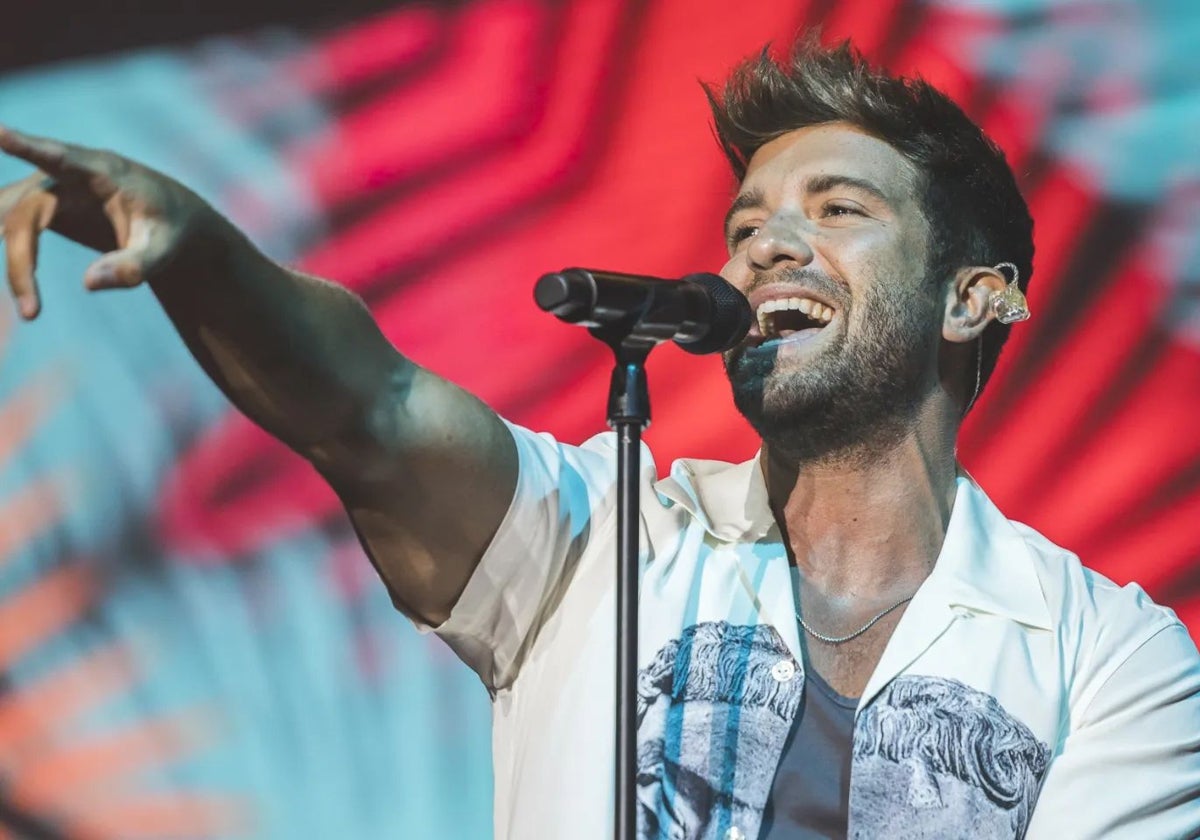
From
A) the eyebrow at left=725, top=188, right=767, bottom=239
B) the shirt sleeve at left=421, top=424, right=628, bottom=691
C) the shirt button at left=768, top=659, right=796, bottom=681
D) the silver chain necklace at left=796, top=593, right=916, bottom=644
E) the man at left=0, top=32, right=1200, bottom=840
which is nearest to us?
the man at left=0, top=32, right=1200, bottom=840

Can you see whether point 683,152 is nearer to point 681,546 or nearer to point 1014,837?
point 681,546

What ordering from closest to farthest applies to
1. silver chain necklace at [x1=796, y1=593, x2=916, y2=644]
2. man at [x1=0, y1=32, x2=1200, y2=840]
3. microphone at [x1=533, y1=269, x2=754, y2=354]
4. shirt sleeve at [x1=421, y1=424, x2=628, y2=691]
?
1. microphone at [x1=533, y1=269, x2=754, y2=354]
2. man at [x1=0, y1=32, x2=1200, y2=840]
3. shirt sleeve at [x1=421, y1=424, x2=628, y2=691]
4. silver chain necklace at [x1=796, y1=593, x2=916, y2=644]

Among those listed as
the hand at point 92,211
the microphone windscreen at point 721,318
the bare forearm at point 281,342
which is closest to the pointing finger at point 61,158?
the hand at point 92,211

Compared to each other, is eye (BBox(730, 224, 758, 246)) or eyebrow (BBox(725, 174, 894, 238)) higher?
eyebrow (BBox(725, 174, 894, 238))

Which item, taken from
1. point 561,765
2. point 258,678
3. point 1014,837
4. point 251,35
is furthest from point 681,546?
point 251,35

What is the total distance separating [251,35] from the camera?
2.41 meters

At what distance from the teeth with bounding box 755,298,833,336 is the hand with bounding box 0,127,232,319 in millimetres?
893

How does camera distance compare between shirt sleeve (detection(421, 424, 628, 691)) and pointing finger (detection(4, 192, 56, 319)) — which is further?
shirt sleeve (detection(421, 424, 628, 691))

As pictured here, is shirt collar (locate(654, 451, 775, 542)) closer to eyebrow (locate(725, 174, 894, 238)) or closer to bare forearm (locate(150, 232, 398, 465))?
eyebrow (locate(725, 174, 894, 238))

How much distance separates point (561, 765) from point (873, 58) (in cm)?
139

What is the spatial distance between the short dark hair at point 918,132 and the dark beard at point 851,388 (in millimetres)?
141

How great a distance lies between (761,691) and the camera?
1732 mm

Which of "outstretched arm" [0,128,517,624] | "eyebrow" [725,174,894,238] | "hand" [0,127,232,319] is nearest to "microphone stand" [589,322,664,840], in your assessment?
"outstretched arm" [0,128,517,624]

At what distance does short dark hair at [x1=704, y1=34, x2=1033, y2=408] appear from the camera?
2152 mm
